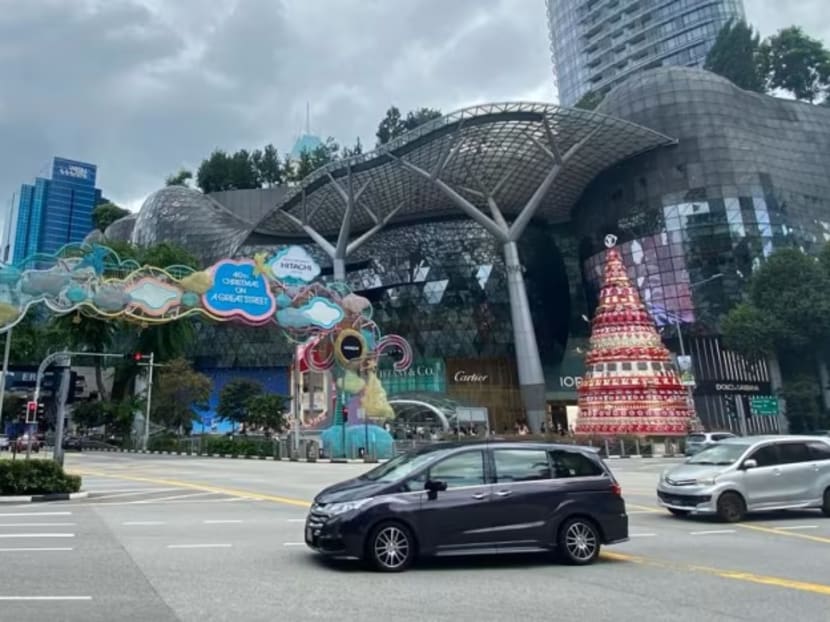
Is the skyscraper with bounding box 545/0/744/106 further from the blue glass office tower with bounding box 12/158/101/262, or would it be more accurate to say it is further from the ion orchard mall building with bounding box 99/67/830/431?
the blue glass office tower with bounding box 12/158/101/262

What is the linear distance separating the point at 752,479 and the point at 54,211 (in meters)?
152

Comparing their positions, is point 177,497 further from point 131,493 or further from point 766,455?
point 766,455

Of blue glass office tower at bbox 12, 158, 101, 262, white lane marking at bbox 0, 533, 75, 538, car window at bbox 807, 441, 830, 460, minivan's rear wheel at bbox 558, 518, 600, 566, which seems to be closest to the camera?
minivan's rear wheel at bbox 558, 518, 600, 566

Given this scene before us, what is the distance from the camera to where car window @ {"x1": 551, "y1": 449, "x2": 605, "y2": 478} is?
28.5 feet

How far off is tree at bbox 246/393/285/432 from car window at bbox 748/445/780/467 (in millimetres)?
37802

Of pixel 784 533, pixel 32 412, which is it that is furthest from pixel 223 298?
pixel 784 533

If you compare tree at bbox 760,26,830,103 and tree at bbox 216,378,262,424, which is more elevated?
tree at bbox 760,26,830,103

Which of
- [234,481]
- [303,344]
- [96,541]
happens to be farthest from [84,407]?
[96,541]

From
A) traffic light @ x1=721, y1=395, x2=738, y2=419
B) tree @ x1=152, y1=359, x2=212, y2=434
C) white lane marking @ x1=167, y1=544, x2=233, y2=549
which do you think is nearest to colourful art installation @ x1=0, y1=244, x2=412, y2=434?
tree @ x1=152, y1=359, x2=212, y2=434

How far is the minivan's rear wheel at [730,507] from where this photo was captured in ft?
39.6

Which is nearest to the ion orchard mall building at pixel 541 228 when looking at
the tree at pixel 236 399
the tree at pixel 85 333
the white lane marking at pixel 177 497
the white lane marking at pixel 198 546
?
the tree at pixel 236 399

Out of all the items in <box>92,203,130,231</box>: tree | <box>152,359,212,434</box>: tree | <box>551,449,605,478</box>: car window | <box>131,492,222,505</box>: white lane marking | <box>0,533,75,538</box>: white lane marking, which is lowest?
<box>0,533,75,538</box>: white lane marking

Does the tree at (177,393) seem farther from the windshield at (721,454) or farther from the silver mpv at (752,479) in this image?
the silver mpv at (752,479)

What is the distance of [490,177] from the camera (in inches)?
2489
